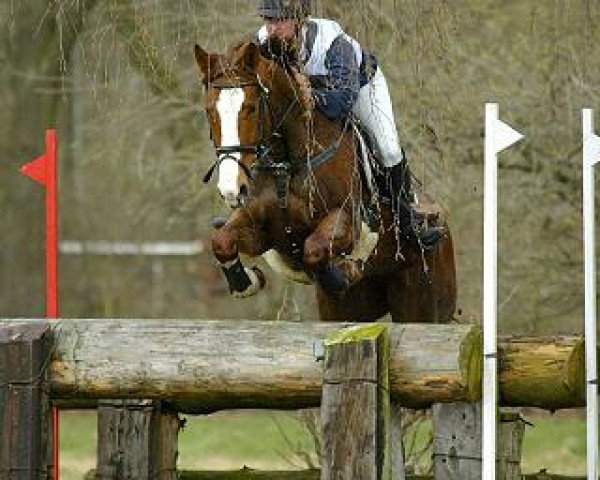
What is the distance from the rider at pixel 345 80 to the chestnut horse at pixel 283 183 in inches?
4.0

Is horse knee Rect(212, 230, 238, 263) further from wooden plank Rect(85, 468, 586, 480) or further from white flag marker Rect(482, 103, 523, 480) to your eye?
white flag marker Rect(482, 103, 523, 480)

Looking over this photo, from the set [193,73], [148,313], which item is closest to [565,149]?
[193,73]

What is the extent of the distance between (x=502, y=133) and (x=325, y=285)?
1.72m

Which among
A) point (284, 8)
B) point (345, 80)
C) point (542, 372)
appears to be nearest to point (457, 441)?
point (542, 372)

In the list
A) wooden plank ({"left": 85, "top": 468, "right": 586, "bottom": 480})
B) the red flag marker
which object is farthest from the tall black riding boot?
the red flag marker

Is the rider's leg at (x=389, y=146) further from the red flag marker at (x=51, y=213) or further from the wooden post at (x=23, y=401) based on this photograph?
the wooden post at (x=23, y=401)

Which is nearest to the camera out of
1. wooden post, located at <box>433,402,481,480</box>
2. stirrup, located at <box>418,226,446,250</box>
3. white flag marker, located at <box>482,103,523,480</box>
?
white flag marker, located at <box>482,103,523,480</box>

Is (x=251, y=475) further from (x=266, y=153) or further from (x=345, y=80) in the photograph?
(x=345, y=80)

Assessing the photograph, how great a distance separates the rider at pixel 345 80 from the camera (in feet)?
26.2

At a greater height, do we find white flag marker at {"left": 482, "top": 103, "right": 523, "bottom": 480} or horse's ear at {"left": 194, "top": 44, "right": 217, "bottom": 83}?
horse's ear at {"left": 194, "top": 44, "right": 217, "bottom": 83}

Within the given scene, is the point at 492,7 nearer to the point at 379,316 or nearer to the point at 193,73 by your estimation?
the point at 193,73

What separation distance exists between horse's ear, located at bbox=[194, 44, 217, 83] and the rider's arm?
0.49 m

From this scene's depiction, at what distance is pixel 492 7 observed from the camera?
13.6 m

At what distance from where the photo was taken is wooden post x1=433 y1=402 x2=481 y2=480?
705cm
